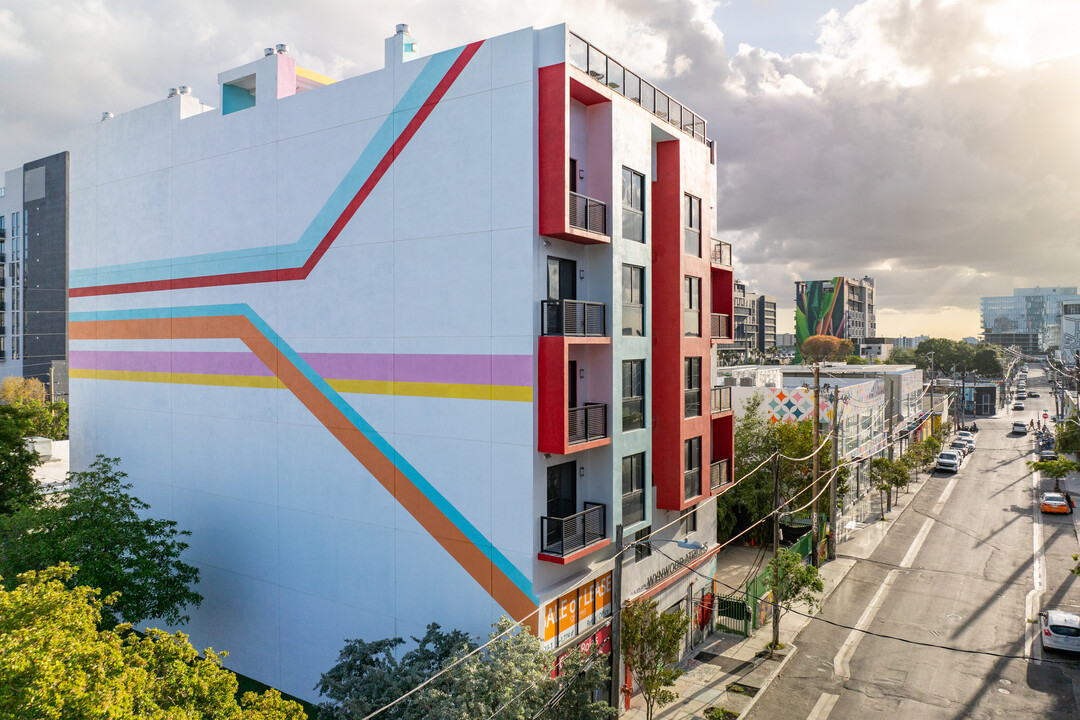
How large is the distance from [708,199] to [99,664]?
76.2 ft

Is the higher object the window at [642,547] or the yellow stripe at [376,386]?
the yellow stripe at [376,386]

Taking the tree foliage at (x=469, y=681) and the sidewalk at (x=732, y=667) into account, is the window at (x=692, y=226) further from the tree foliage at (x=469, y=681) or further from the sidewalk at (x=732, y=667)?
the sidewalk at (x=732, y=667)

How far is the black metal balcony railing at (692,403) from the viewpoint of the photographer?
24.4 meters

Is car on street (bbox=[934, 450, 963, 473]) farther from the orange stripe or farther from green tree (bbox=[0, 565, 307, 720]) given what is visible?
green tree (bbox=[0, 565, 307, 720])

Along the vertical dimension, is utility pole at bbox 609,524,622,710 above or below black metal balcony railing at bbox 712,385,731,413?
below

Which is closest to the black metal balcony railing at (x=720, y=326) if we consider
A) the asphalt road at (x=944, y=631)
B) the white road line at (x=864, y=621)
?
the white road line at (x=864, y=621)

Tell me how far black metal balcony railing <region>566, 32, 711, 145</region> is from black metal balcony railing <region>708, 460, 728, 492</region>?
12.6m

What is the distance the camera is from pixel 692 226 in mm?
25203

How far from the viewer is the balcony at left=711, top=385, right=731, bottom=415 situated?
26.9 m

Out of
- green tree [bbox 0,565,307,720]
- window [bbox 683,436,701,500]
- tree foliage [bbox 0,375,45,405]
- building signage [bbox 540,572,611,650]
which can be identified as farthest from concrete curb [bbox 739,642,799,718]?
tree foliage [bbox 0,375,45,405]

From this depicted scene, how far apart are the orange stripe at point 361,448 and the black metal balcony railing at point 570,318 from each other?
6272 millimetres

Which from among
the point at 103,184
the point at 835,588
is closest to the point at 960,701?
the point at 835,588

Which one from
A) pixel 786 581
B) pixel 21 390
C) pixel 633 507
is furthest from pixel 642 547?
pixel 21 390

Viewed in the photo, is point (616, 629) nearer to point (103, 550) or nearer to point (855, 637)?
point (855, 637)
